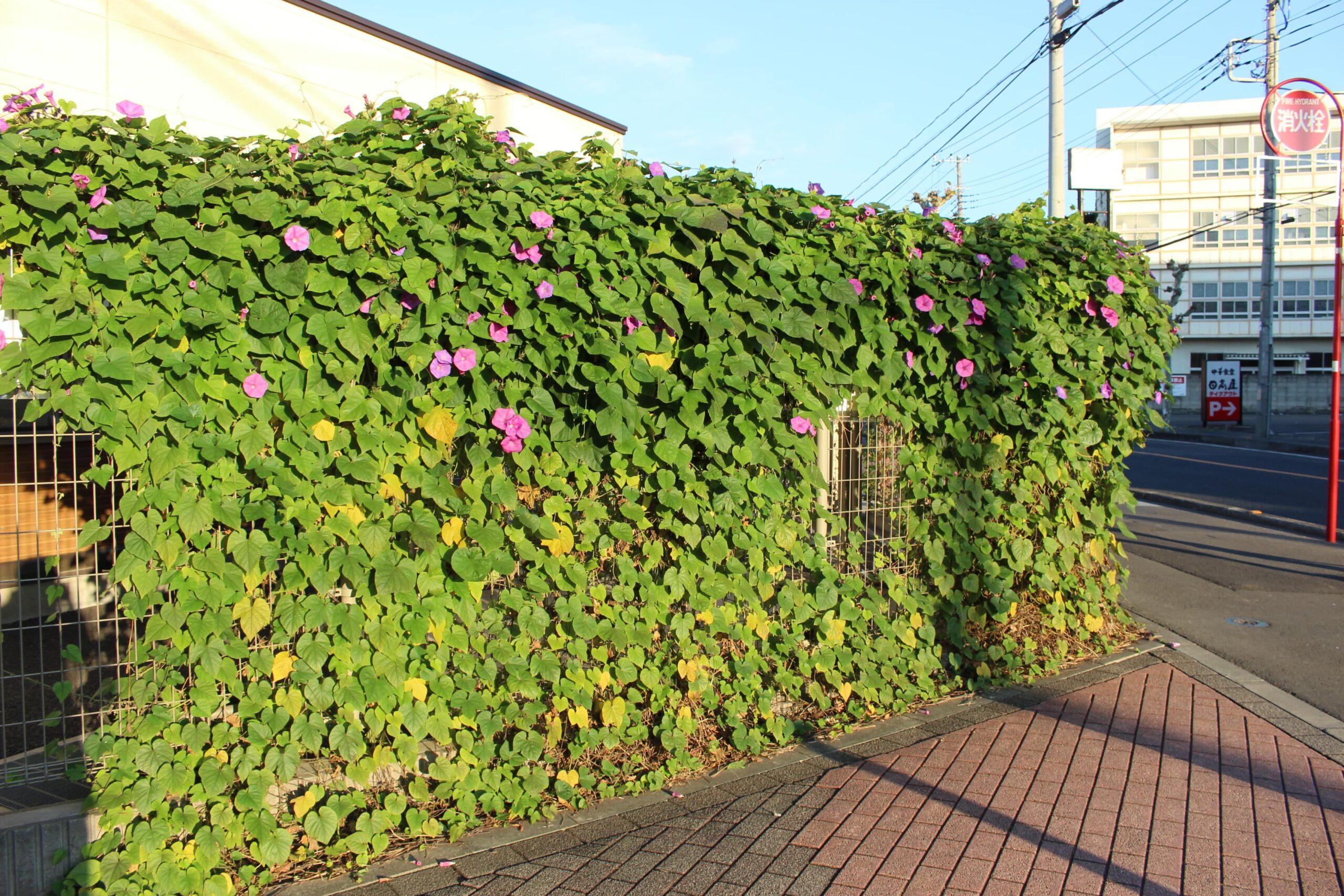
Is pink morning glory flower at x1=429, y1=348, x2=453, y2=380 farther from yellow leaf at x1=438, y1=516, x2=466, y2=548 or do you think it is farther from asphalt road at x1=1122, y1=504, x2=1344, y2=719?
asphalt road at x1=1122, y1=504, x2=1344, y2=719

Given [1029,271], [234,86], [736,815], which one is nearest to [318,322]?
[736,815]

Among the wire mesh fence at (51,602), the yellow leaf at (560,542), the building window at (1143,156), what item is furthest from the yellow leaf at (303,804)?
the building window at (1143,156)

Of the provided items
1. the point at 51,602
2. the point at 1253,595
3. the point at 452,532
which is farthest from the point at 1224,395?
the point at 51,602

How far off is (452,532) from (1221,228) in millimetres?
68277

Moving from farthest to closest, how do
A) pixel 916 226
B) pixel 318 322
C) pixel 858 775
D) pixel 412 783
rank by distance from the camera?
pixel 916 226 < pixel 858 775 < pixel 412 783 < pixel 318 322

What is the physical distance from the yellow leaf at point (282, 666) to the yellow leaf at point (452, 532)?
0.64 meters

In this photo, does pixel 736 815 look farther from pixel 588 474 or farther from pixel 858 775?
pixel 588 474

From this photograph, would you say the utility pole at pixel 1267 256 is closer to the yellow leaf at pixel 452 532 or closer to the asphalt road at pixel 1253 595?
the asphalt road at pixel 1253 595

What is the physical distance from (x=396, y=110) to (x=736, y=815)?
2.88 meters

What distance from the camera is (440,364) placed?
10.7 feet

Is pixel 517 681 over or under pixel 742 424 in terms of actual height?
under

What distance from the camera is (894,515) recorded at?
4633 mm

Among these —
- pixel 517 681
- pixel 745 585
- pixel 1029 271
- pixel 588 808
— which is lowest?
pixel 588 808

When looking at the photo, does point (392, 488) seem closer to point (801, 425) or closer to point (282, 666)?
point (282, 666)
